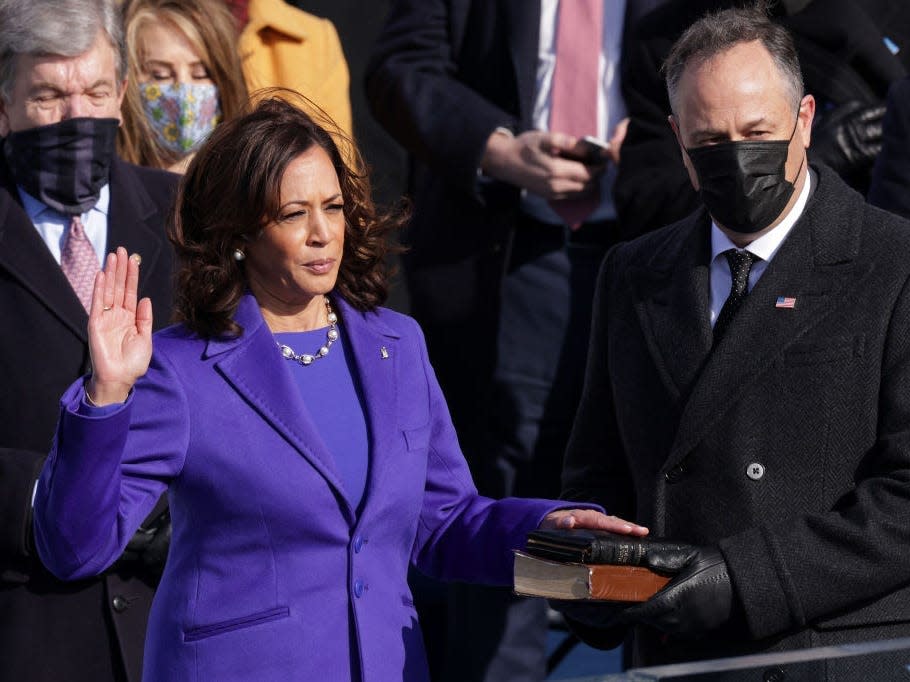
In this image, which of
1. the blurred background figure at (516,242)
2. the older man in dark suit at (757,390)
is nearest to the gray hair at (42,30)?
the blurred background figure at (516,242)

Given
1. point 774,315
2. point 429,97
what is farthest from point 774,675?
point 429,97

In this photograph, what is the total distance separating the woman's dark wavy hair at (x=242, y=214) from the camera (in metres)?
3.29

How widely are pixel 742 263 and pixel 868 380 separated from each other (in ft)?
1.25

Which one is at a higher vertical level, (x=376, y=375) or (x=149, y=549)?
(x=376, y=375)

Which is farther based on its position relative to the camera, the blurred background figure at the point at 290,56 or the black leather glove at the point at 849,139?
the blurred background figure at the point at 290,56

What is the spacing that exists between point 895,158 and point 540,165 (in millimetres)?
951

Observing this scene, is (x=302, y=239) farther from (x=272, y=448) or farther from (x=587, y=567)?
(x=587, y=567)

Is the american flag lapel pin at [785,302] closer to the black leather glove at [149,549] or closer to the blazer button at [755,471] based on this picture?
the blazer button at [755,471]

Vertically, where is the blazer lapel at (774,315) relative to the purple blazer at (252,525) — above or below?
above

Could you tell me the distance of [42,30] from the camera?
4176 mm

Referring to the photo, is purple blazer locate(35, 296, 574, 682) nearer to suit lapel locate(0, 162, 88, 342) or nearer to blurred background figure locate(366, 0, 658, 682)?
suit lapel locate(0, 162, 88, 342)

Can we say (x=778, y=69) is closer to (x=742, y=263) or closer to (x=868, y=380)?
(x=742, y=263)

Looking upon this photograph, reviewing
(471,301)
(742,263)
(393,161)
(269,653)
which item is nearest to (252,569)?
(269,653)

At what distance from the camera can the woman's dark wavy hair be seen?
129 inches
